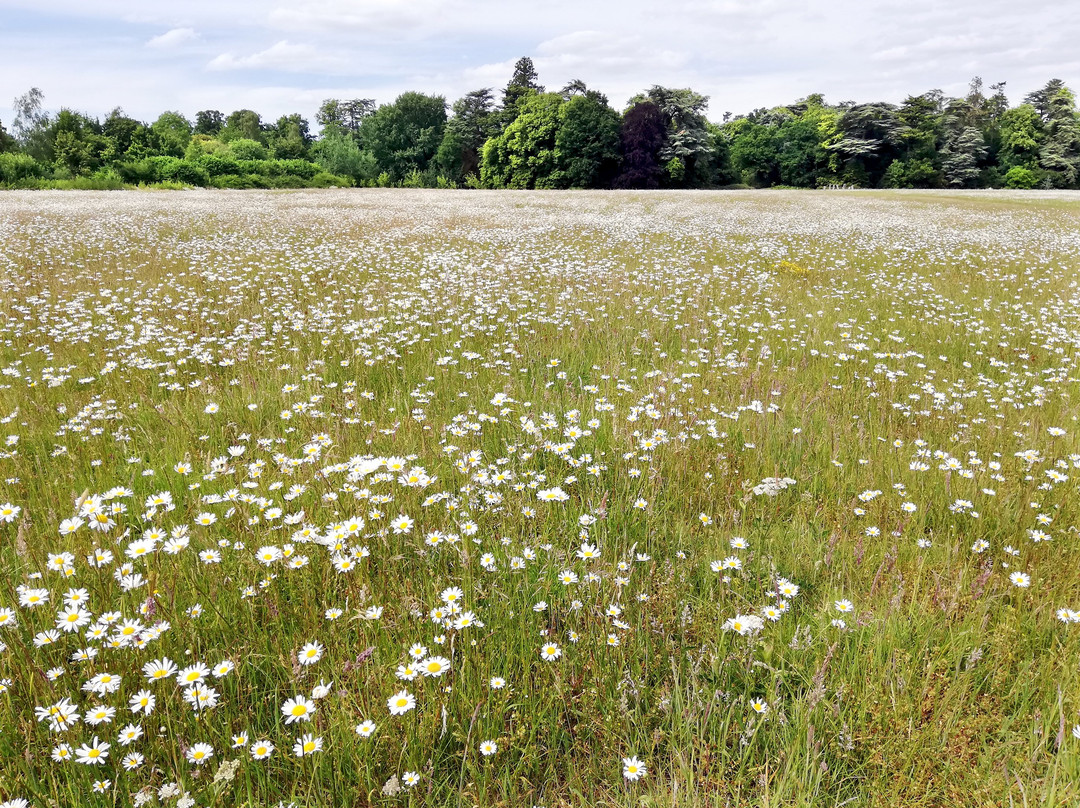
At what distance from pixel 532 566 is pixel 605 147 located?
70707mm

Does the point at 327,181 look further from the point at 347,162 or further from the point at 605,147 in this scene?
the point at 605,147

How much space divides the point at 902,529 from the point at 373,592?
2830 millimetres

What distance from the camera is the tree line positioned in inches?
2359

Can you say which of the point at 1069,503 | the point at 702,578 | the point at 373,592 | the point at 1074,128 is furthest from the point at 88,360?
the point at 1074,128

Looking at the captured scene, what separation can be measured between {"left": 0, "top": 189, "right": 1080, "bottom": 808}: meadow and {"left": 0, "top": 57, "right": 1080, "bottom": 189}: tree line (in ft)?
191

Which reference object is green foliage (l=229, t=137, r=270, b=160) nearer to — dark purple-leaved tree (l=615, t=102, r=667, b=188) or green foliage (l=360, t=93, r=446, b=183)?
green foliage (l=360, t=93, r=446, b=183)

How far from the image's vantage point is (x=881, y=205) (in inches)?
1203

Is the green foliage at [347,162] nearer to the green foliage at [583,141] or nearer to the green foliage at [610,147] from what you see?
the green foliage at [610,147]

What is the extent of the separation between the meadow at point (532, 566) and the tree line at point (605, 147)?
5816cm

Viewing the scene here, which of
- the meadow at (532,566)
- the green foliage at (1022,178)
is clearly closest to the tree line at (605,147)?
the green foliage at (1022,178)

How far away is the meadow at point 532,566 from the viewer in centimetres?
197

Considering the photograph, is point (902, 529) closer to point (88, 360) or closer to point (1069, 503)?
point (1069, 503)

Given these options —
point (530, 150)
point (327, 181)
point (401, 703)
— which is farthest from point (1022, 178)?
point (401, 703)

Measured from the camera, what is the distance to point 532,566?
2742mm
